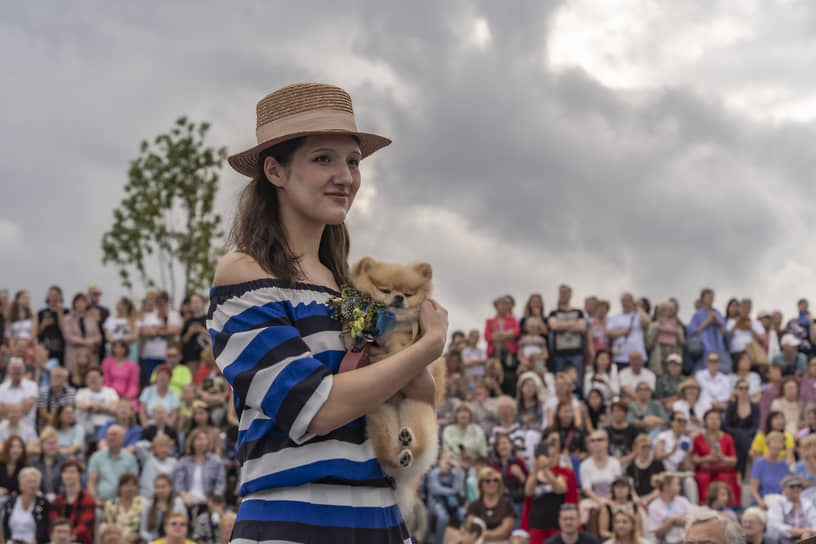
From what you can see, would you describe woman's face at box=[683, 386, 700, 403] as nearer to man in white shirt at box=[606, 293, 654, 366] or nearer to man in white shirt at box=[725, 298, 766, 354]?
man in white shirt at box=[606, 293, 654, 366]

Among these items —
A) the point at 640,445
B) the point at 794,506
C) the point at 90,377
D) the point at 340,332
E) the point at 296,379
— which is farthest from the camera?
the point at 90,377

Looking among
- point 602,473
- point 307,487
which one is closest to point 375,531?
point 307,487

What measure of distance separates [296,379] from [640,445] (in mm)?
12724

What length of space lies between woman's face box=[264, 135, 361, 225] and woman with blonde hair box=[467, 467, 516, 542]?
37.2 feet

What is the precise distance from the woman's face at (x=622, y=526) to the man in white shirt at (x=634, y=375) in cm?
433

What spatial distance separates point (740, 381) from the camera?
17.1 m

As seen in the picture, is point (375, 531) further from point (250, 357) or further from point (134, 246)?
point (134, 246)

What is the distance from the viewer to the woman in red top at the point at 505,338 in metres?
17.8

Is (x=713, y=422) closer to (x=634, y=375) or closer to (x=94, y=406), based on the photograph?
(x=634, y=375)

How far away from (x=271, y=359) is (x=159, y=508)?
11903 millimetres

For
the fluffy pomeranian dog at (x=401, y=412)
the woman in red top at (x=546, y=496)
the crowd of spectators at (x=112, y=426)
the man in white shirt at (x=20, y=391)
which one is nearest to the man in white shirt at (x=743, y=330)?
the woman in red top at (x=546, y=496)

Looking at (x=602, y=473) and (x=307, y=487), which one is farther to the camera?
(x=602, y=473)

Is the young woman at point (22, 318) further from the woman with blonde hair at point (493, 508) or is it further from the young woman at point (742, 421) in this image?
the young woman at point (742, 421)

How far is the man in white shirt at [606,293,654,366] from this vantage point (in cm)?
1811
